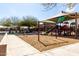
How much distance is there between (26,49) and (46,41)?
16.7 inches

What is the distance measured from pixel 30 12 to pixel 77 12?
898 mm

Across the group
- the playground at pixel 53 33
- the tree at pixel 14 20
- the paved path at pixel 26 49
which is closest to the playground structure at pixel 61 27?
the playground at pixel 53 33

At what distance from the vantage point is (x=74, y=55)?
15.1 feet

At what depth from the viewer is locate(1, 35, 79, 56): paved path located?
4621mm

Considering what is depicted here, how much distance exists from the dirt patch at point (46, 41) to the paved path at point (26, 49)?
0.08m

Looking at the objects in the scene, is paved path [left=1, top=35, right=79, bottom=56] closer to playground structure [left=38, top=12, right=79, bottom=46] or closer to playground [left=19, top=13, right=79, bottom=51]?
playground [left=19, top=13, right=79, bottom=51]

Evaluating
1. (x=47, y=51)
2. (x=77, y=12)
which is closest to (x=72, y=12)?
(x=77, y=12)

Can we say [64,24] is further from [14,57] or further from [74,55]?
[14,57]

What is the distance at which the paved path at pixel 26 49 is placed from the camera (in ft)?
15.2

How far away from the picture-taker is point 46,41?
15.8ft

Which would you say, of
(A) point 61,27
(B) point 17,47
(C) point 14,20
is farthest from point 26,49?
(A) point 61,27

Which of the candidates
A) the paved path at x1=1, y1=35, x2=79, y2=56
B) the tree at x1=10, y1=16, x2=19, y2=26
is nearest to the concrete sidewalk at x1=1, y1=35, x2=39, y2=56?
the paved path at x1=1, y1=35, x2=79, y2=56

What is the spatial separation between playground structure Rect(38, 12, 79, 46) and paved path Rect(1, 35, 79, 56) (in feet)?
0.87

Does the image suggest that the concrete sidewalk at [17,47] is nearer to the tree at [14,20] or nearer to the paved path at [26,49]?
the paved path at [26,49]
